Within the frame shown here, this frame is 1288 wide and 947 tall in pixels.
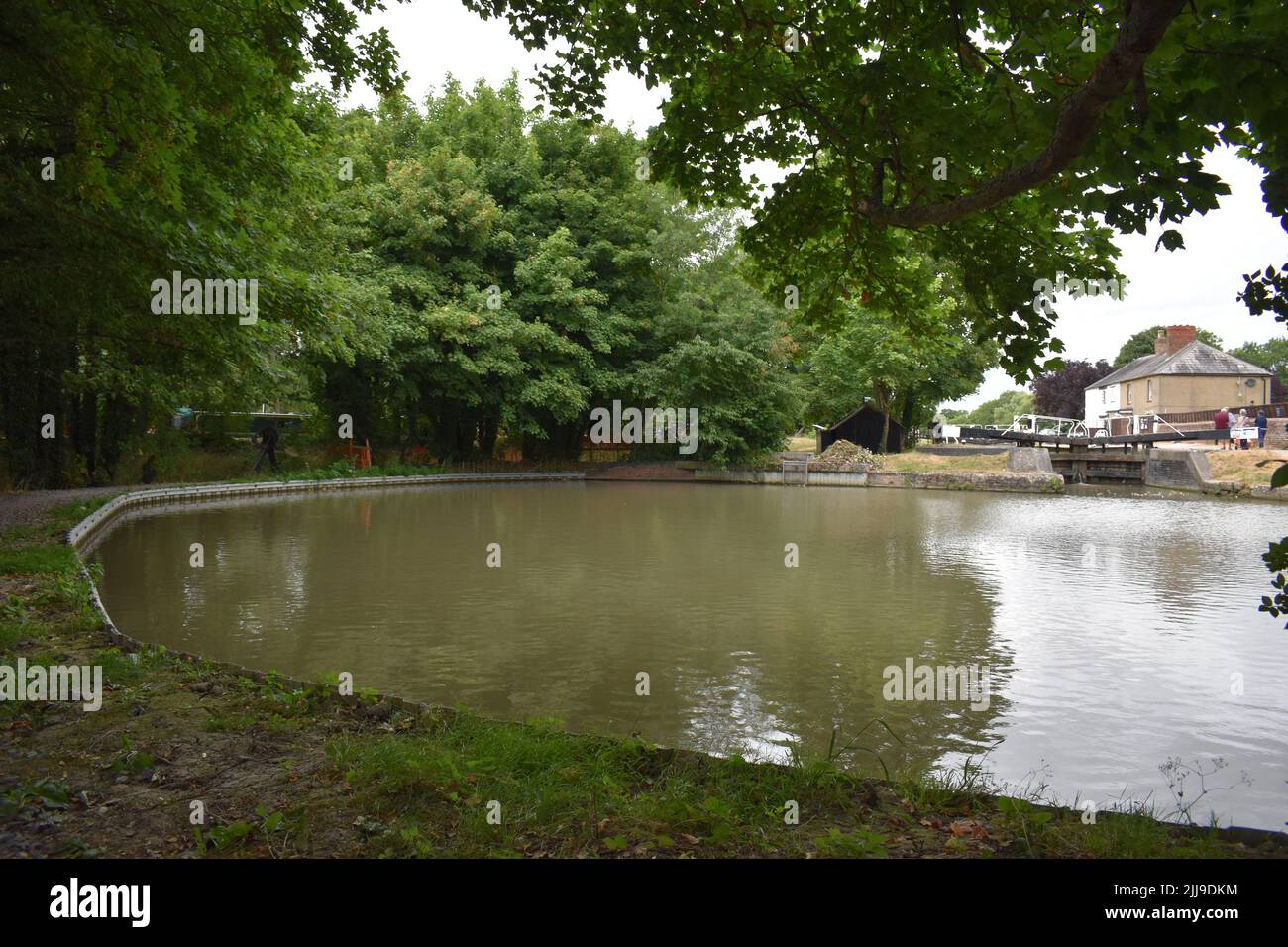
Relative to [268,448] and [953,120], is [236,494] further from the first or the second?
[953,120]

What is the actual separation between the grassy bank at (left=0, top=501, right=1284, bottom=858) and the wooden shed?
1520 inches

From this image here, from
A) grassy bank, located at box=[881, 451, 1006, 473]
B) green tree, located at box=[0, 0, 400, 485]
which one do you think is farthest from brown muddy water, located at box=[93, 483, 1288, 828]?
grassy bank, located at box=[881, 451, 1006, 473]

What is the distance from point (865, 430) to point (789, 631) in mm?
34921

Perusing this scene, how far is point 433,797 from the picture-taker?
13.1 feet

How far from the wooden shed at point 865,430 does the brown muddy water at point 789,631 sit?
77.7ft

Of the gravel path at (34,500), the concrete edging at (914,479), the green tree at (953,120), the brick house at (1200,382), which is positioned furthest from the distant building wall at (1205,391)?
the gravel path at (34,500)

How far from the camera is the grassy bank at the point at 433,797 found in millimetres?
3535

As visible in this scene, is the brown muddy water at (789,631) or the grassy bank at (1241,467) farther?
the grassy bank at (1241,467)

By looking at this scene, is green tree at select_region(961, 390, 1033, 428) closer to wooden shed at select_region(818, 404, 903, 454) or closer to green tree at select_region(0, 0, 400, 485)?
wooden shed at select_region(818, 404, 903, 454)

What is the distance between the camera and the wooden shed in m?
41.9

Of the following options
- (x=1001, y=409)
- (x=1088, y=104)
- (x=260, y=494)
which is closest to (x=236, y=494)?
(x=260, y=494)

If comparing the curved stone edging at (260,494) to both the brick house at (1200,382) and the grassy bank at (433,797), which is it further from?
the brick house at (1200,382)

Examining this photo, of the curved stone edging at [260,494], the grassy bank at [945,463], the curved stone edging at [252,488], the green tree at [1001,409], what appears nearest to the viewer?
the curved stone edging at [260,494]

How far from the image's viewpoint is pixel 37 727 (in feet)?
16.4
